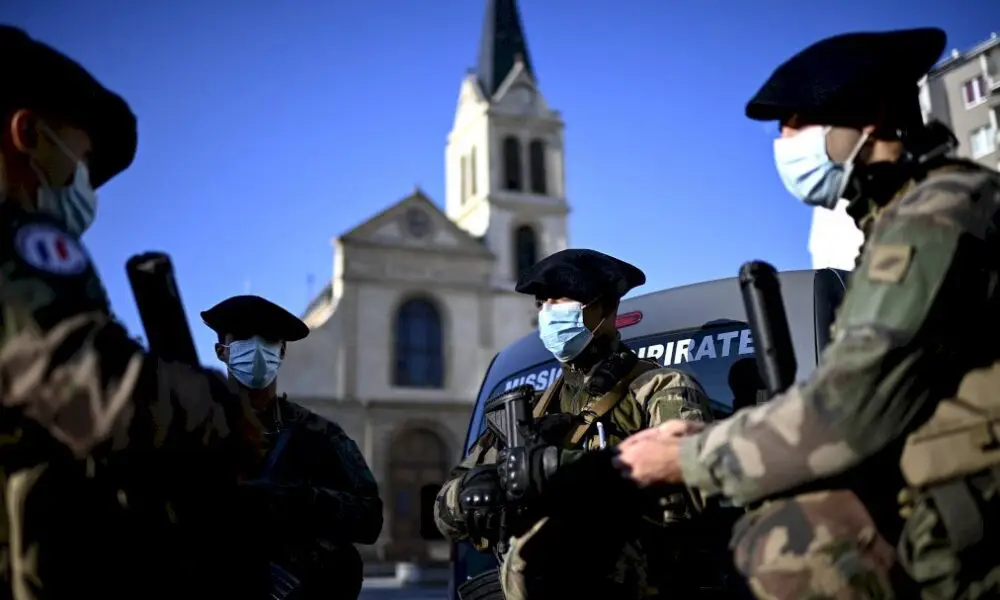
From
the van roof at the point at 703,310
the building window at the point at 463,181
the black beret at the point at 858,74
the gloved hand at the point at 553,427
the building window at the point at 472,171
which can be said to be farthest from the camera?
the building window at the point at 463,181

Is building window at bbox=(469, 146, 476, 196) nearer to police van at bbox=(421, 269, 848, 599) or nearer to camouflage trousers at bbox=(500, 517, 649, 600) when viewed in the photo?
police van at bbox=(421, 269, 848, 599)

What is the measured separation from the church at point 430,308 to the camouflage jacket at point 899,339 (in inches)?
851

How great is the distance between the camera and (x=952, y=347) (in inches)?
69.9

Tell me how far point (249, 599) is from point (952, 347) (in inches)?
68.2

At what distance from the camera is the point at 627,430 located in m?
3.03

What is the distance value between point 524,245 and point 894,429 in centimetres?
2717

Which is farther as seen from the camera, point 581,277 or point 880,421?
point 581,277

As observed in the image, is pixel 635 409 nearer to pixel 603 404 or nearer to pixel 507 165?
pixel 603 404

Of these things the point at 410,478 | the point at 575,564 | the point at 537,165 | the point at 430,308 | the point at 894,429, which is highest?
the point at 537,165

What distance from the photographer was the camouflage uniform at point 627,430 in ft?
9.12

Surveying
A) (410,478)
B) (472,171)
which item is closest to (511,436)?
(410,478)

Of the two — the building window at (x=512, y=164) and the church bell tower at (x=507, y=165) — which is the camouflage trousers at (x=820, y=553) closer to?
the church bell tower at (x=507, y=165)

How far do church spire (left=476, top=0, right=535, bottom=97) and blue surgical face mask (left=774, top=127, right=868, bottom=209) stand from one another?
1174 inches

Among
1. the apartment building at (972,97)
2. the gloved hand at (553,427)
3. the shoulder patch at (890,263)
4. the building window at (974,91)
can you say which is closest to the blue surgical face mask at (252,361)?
the gloved hand at (553,427)
